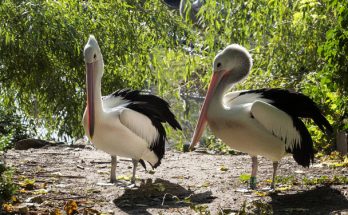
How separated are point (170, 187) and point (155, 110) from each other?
→ 0.65m

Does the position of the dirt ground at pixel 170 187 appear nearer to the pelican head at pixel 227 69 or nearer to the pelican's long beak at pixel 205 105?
the pelican's long beak at pixel 205 105

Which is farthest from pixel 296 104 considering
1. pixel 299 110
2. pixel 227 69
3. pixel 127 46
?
pixel 127 46

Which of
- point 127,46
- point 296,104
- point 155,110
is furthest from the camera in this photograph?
point 127,46

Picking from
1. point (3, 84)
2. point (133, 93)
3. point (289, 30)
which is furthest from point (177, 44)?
point (133, 93)

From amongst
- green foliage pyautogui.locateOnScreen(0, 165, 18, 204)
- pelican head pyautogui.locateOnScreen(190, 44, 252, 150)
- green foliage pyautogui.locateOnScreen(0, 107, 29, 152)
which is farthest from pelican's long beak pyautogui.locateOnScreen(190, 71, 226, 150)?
green foliage pyautogui.locateOnScreen(0, 107, 29, 152)

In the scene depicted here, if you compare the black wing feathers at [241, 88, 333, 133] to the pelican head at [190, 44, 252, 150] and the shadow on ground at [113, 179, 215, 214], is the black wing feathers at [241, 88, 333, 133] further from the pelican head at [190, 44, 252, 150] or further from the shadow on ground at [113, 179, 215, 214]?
the shadow on ground at [113, 179, 215, 214]

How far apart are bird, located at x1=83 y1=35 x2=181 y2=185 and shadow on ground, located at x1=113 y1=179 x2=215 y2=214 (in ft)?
0.83

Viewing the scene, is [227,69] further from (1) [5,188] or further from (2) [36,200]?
(1) [5,188]

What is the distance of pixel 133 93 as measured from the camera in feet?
18.9

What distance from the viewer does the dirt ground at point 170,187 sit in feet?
14.9

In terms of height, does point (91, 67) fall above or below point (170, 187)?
above

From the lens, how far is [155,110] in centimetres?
564

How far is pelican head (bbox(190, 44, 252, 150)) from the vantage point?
5.43 m

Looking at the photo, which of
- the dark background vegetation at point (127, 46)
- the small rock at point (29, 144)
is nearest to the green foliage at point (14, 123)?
the dark background vegetation at point (127, 46)
